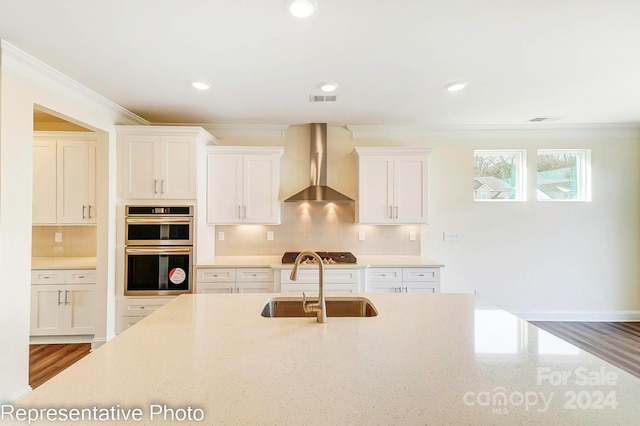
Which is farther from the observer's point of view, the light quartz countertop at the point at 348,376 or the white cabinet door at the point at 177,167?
the white cabinet door at the point at 177,167

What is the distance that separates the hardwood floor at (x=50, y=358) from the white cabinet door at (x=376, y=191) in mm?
3429

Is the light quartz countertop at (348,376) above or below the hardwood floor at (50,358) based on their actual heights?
above

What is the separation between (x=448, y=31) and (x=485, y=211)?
2.82 meters

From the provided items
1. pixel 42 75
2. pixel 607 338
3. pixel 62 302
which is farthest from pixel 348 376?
pixel 607 338

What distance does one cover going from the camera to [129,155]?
3.12 m

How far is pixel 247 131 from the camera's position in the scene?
12.6ft

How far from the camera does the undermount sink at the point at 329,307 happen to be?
1.79m

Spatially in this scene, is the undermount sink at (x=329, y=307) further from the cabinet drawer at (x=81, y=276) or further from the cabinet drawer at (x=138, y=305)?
the cabinet drawer at (x=81, y=276)

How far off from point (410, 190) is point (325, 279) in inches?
61.8

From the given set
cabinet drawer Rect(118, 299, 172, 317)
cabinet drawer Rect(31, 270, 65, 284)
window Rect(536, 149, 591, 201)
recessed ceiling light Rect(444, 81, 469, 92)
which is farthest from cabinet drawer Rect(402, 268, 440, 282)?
cabinet drawer Rect(31, 270, 65, 284)

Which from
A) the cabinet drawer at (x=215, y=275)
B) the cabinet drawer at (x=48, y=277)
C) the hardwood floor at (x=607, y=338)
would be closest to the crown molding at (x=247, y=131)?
the cabinet drawer at (x=215, y=275)

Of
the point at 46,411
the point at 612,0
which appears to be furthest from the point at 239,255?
the point at 612,0

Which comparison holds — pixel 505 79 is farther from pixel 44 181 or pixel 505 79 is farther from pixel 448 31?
pixel 44 181

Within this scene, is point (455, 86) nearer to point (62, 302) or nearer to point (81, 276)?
point (81, 276)
